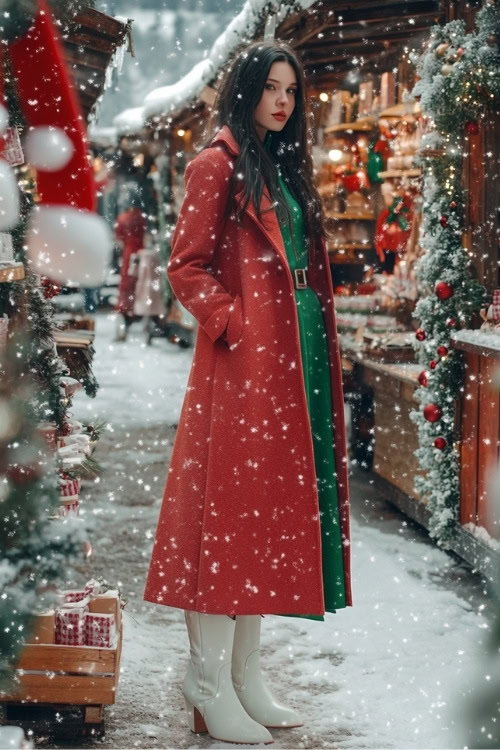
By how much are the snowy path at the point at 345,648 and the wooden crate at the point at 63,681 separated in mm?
157

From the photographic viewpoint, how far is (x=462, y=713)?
3.50 ft

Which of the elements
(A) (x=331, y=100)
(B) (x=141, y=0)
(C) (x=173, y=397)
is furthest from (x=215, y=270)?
(B) (x=141, y=0)

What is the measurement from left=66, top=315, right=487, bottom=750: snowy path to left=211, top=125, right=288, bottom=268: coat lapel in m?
1.13

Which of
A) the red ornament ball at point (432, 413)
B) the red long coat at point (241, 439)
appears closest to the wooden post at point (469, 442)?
the red ornament ball at point (432, 413)

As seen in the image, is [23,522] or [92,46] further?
[92,46]

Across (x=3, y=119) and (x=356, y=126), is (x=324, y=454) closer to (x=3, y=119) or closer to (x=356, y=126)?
(x=3, y=119)

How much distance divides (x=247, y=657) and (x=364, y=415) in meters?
4.10

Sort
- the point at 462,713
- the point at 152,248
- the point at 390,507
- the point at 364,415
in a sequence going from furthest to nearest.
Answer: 1. the point at 152,248
2. the point at 364,415
3. the point at 390,507
4. the point at 462,713

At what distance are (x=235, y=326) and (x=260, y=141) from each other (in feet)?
2.16

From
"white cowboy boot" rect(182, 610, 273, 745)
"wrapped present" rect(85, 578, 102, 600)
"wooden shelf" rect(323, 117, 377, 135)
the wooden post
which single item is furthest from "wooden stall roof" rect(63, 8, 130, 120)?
"wooden shelf" rect(323, 117, 377, 135)

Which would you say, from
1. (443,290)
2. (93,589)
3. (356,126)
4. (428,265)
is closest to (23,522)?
(93,589)

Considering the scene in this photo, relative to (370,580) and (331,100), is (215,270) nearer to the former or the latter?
(370,580)

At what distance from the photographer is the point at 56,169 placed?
3293 millimetres

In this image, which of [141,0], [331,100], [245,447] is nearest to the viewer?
[245,447]
